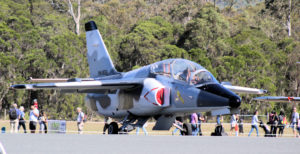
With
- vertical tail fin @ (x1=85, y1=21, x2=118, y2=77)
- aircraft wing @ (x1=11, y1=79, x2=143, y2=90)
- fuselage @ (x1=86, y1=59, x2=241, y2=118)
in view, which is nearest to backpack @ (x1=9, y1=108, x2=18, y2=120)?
vertical tail fin @ (x1=85, y1=21, x2=118, y2=77)

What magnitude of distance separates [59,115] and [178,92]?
32.0 metres

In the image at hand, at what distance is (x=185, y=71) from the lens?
17.5 m

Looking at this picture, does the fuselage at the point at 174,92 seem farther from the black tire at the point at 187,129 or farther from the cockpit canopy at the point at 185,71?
the black tire at the point at 187,129

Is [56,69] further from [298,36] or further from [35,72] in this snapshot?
[298,36]

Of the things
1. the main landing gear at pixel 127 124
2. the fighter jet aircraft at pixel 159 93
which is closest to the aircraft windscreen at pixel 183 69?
the fighter jet aircraft at pixel 159 93

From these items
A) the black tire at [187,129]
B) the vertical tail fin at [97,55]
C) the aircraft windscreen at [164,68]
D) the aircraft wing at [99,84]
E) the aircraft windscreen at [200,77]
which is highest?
the vertical tail fin at [97,55]

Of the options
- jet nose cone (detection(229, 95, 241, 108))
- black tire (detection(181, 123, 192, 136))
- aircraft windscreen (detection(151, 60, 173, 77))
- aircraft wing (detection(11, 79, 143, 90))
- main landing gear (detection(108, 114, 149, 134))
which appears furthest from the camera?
black tire (detection(181, 123, 192, 136))

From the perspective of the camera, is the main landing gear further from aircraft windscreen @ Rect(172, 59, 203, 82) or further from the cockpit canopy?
aircraft windscreen @ Rect(172, 59, 203, 82)

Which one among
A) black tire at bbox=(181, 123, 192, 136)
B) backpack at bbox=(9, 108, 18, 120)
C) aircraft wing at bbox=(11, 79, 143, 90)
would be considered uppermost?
aircraft wing at bbox=(11, 79, 143, 90)

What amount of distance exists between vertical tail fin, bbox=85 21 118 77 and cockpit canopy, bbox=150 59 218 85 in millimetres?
4837

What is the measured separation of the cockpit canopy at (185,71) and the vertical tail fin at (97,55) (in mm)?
4837

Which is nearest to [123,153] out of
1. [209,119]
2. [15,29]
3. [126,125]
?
[126,125]

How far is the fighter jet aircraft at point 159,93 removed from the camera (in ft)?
55.7

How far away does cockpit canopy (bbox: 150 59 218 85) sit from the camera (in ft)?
57.0
